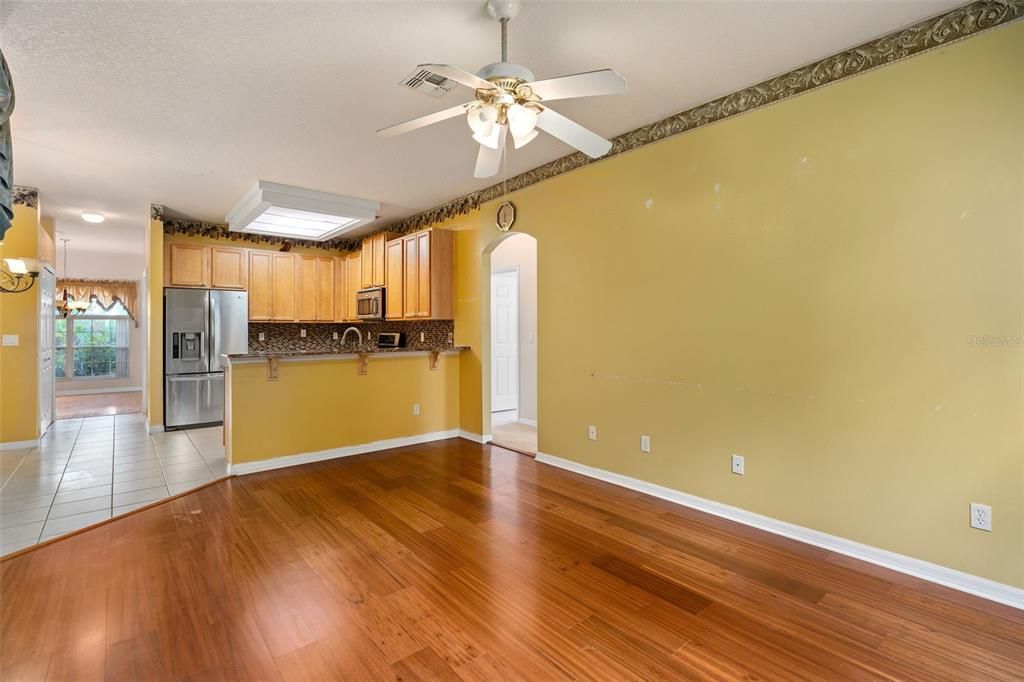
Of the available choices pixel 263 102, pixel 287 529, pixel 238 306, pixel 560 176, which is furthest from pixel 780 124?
pixel 238 306

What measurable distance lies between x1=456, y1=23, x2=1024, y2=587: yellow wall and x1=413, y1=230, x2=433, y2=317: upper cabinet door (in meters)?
2.29

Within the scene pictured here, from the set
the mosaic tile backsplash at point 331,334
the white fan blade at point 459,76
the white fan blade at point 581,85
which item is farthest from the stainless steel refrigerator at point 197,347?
the white fan blade at point 581,85

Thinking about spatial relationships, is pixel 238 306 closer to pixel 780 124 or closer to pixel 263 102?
pixel 263 102

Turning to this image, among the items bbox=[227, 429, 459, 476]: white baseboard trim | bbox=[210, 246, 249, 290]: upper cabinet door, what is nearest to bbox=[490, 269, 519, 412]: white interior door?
bbox=[227, 429, 459, 476]: white baseboard trim

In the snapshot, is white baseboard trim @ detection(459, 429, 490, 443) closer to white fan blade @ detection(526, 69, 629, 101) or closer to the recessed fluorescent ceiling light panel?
the recessed fluorescent ceiling light panel

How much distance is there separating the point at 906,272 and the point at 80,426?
28.1 feet

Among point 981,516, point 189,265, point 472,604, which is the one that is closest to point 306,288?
point 189,265

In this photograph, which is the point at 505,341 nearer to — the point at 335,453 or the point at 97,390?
the point at 335,453

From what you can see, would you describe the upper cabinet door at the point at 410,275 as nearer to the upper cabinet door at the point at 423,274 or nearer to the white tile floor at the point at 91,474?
the upper cabinet door at the point at 423,274

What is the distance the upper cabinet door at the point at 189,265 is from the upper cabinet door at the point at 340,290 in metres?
1.69

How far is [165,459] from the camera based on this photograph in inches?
185

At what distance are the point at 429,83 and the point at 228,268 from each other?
5097 millimetres

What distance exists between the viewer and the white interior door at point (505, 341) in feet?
23.0

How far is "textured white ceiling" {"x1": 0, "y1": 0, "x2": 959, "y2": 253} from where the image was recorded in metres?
2.30
